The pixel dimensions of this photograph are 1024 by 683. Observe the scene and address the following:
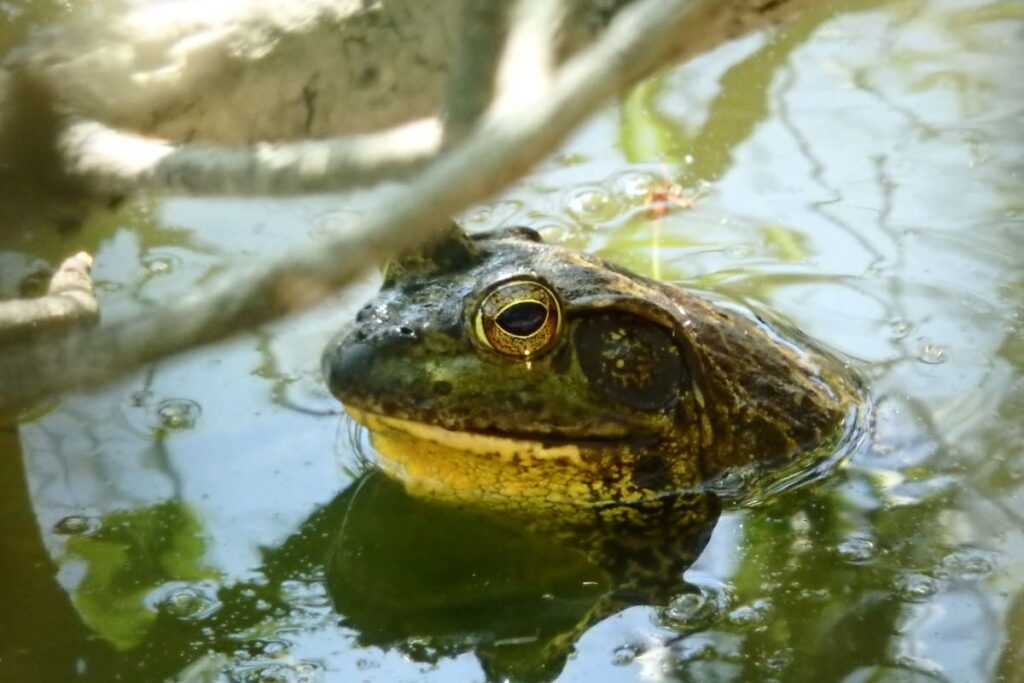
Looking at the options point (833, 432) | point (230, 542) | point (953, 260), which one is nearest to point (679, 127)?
point (953, 260)

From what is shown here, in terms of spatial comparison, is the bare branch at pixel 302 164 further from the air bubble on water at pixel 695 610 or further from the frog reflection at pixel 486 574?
the air bubble on water at pixel 695 610

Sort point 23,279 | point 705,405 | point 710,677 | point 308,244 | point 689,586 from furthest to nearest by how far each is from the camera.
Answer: point 23,279 → point 705,405 → point 689,586 → point 710,677 → point 308,244

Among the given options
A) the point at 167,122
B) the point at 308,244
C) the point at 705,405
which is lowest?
the point at 705,405

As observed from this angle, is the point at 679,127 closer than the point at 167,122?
No

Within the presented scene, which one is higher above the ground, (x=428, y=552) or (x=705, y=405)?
(x=705, y=405)

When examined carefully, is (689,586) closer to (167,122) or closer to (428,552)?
(428,552)

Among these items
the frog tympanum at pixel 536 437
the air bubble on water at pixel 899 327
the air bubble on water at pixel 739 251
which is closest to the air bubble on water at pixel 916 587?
the frog tympanum at pixel 536 437

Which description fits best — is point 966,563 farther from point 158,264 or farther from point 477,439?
point 158,264
